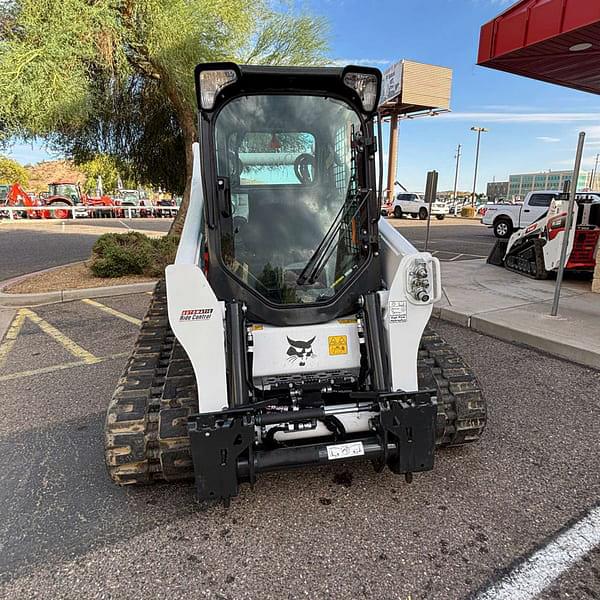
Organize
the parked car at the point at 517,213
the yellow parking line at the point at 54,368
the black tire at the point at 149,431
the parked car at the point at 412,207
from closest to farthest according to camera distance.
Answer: the black tire at the point at 149,431, the yellow parking line at the point at 54,368, the parked car at the point at 517,213, the parked car at the point at 412,207

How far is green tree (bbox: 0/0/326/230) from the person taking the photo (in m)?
6.98

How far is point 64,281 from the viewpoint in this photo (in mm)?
8742

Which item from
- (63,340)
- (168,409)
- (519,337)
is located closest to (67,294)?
(63,340)

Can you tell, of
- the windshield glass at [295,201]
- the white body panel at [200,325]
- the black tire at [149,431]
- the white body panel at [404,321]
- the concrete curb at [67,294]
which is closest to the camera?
the white body panel at [200,325]

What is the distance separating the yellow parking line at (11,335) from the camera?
5371mm

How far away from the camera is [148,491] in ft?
9.32

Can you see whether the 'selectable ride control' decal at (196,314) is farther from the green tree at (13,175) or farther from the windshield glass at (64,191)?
the green tree at (13,175)

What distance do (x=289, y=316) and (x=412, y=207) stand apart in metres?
32.2

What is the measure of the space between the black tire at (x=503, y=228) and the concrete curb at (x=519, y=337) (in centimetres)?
1430

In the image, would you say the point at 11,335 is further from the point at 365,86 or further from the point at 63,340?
the point at 365,86

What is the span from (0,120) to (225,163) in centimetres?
674

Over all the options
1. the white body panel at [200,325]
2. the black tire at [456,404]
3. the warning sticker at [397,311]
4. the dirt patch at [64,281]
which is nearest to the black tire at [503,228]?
the dirt patch at [64,281]

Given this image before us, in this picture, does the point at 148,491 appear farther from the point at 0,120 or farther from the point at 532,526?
the point at 0,120

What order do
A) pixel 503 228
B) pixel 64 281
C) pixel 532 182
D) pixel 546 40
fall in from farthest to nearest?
pixel 532 182
pixel 503 228
pixel 64 281
pixel 546 40
